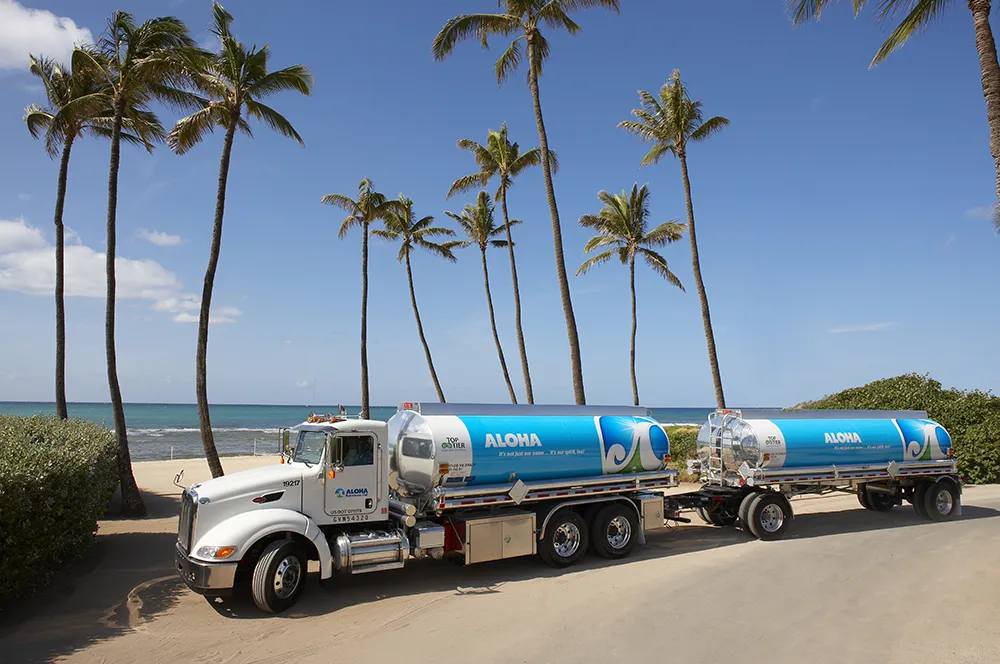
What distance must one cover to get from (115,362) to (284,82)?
31.0 feet

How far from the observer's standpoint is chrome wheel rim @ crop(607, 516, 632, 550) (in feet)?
40.3

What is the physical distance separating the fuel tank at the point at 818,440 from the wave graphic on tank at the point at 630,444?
2.23 meters

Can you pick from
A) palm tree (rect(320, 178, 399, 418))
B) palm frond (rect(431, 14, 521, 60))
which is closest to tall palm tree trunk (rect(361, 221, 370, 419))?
palm tree (rect(320, 178, 399, 418))

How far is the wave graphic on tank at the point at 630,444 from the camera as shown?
12.5 metres

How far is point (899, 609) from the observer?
8.95m

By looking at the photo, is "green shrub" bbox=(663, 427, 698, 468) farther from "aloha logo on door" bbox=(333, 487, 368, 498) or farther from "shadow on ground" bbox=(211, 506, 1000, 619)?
"aloha logo on door" bbox=(333, 487, 368, 498)

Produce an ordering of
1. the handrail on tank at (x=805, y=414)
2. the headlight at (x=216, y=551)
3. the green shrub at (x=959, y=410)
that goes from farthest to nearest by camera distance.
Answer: the green shrub at (x=959, y=410) → the handrail on tank at (x=805, y=414) → the headlight at (x=216, y=551)

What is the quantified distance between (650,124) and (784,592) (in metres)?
23.8

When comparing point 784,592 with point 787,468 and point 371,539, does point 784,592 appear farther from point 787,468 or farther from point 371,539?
point 371,539

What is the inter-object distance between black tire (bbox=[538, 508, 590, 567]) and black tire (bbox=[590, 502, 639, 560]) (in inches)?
8.8

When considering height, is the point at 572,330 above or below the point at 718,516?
above

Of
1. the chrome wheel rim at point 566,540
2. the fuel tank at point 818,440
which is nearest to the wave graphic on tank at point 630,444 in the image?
the chrome wheel rim at point 566,540

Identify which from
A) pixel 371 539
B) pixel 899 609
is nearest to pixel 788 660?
pixel 899 609

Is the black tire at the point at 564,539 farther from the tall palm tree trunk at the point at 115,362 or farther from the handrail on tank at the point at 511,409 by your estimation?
the tall palm tree trunk at the point at 115,362
